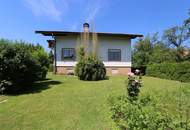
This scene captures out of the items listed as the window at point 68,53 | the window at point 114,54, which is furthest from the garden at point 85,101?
the window at point 114,54

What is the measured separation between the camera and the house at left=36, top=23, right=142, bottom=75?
2206 cm

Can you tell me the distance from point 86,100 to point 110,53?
13.8 metres

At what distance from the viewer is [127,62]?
915 inches

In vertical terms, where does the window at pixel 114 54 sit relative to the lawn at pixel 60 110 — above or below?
above

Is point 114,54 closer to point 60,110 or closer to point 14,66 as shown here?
point 14,66

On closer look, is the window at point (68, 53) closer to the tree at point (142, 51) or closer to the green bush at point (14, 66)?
the green bush at point (14, 66)

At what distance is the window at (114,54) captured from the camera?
22.9m

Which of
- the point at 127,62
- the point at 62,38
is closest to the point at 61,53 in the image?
the point at 62,38

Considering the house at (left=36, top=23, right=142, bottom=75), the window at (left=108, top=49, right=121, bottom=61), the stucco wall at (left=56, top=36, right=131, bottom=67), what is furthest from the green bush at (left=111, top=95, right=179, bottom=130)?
the window at (left=108, top=49, right=121, bottom=61)

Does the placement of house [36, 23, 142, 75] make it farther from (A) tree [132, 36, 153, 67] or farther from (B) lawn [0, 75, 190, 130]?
(A) tree [132, 36, 153, 67]

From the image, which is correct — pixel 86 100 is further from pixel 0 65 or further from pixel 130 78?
pixel 0 65

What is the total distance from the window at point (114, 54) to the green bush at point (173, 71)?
363 cm

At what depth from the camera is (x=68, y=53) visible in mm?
22328

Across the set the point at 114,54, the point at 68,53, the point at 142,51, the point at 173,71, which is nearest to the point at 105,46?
the point at 114,54
